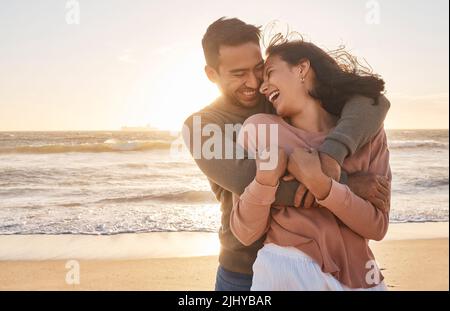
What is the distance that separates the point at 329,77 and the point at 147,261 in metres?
5.01

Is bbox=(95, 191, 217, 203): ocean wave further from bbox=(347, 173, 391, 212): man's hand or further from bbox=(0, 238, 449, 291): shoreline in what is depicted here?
bbox=(347, 173, 391, 212): man's hand

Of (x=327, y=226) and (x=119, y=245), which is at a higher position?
(x=327, y=226)

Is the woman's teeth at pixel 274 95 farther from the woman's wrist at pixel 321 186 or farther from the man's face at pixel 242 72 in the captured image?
the woman's wrist at pixel 321 186

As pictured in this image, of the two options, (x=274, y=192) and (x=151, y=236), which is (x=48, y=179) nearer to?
(x=151, y=236)

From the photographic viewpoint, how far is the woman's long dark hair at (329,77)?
74.3 inches

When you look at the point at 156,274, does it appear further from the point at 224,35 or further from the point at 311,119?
the point at 311,119

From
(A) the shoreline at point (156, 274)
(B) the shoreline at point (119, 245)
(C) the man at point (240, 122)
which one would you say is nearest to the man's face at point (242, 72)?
(C) the man at point (240, 122)

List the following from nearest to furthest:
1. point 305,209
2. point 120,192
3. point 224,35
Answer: point 305,209 → point 224,35 → point 120,192

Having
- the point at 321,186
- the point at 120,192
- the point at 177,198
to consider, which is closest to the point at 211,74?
the point at 321,186

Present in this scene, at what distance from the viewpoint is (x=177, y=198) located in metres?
10.9

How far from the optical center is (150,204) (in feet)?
33.9

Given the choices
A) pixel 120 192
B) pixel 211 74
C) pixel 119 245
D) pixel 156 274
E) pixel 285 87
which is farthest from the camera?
pixel 120 192

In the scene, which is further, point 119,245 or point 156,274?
point 119,245

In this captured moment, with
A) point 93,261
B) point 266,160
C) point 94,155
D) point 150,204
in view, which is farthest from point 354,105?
point 94,155
